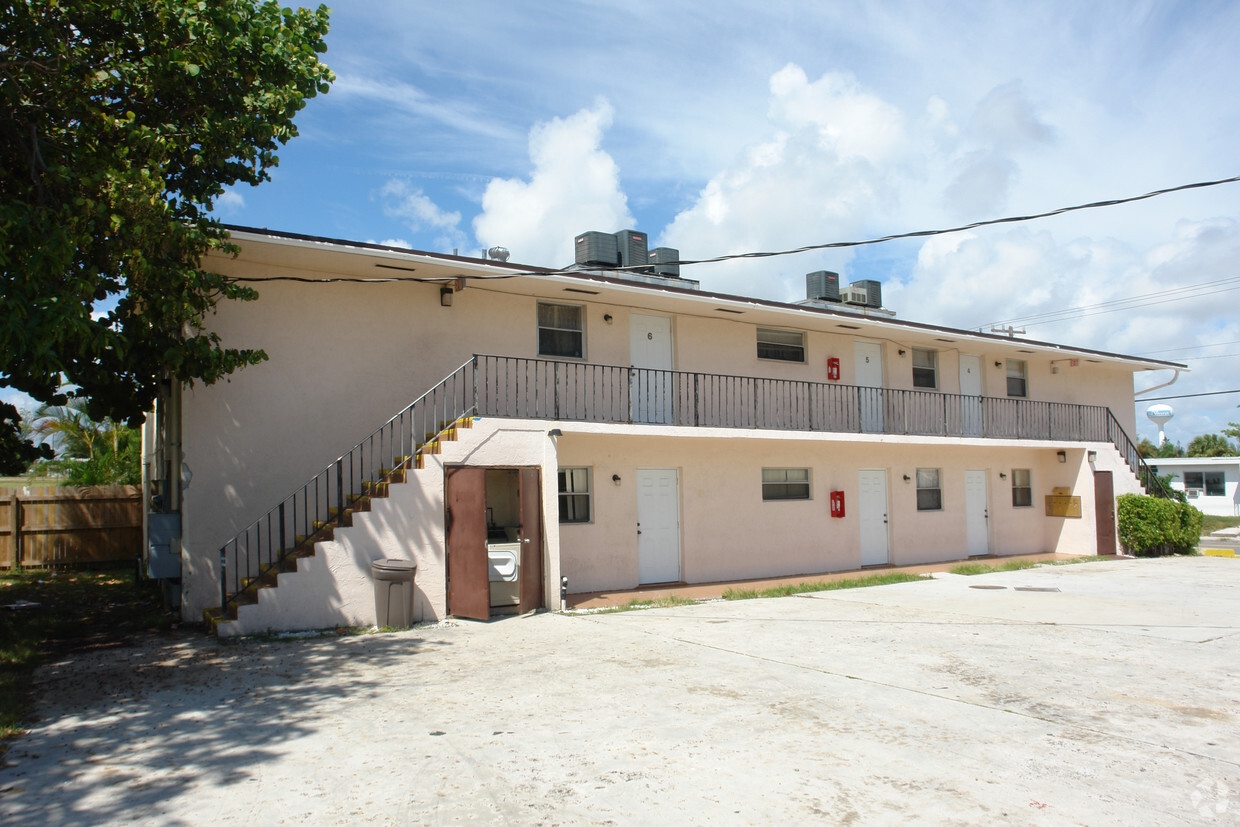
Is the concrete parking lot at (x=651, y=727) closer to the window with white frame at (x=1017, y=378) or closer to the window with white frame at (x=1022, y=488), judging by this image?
the window with white frame at (x=1022, y=488)

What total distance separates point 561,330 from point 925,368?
983 cm

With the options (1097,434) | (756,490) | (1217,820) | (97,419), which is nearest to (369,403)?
(97,419)

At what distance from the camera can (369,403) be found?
12.5 m

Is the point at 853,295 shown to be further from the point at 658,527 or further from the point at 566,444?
the point at 566,444

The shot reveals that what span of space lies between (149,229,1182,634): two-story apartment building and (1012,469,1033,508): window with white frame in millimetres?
92

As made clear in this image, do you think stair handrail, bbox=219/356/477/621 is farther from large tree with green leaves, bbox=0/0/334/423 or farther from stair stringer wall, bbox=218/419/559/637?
large tree with green leaves, bbox=0/0/334/423

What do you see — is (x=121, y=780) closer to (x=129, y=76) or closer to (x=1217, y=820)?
(x=1217, y=820)

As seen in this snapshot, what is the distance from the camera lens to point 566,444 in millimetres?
13938

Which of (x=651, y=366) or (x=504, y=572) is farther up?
(x=651, y=366)

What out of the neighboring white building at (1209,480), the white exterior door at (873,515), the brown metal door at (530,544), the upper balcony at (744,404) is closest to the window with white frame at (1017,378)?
the upper balcony at (744,404)

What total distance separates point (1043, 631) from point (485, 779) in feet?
25.2

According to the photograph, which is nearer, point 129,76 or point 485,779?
point 485,779

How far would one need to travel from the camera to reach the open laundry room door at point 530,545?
11.8 meters

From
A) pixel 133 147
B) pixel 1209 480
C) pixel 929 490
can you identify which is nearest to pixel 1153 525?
pixel 929 490
